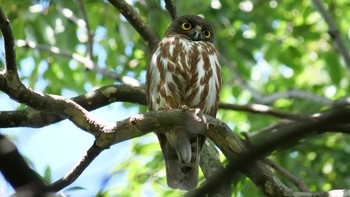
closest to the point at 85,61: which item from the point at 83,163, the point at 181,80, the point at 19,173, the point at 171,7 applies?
the point at 171,7

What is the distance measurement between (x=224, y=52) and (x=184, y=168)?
272 cm

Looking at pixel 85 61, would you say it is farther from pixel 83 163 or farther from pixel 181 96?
pixel 83 163

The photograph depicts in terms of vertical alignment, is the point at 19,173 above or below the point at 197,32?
below

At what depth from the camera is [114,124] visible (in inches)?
150

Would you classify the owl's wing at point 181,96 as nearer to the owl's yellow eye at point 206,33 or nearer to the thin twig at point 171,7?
the thin twig at point 171,7

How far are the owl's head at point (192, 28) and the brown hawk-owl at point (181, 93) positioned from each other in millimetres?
659

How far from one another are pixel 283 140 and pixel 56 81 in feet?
22.2

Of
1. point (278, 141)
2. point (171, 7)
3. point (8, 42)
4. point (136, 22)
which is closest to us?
point (278, 141)

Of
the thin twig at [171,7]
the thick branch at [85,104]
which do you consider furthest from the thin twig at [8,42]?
the thin twig at [171,7]

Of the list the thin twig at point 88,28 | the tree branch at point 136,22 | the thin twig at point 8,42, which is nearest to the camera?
the thin twig at point 8,42

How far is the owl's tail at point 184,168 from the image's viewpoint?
5.40 meters

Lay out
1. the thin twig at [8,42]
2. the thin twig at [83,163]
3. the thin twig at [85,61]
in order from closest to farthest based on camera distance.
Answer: the thin twig at [8,42] → the thin twig at [83,163] → the thin twig at [85,61]

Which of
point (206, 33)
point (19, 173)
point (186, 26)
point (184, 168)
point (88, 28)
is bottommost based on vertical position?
point (184, 168)

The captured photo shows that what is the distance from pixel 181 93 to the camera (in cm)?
549
